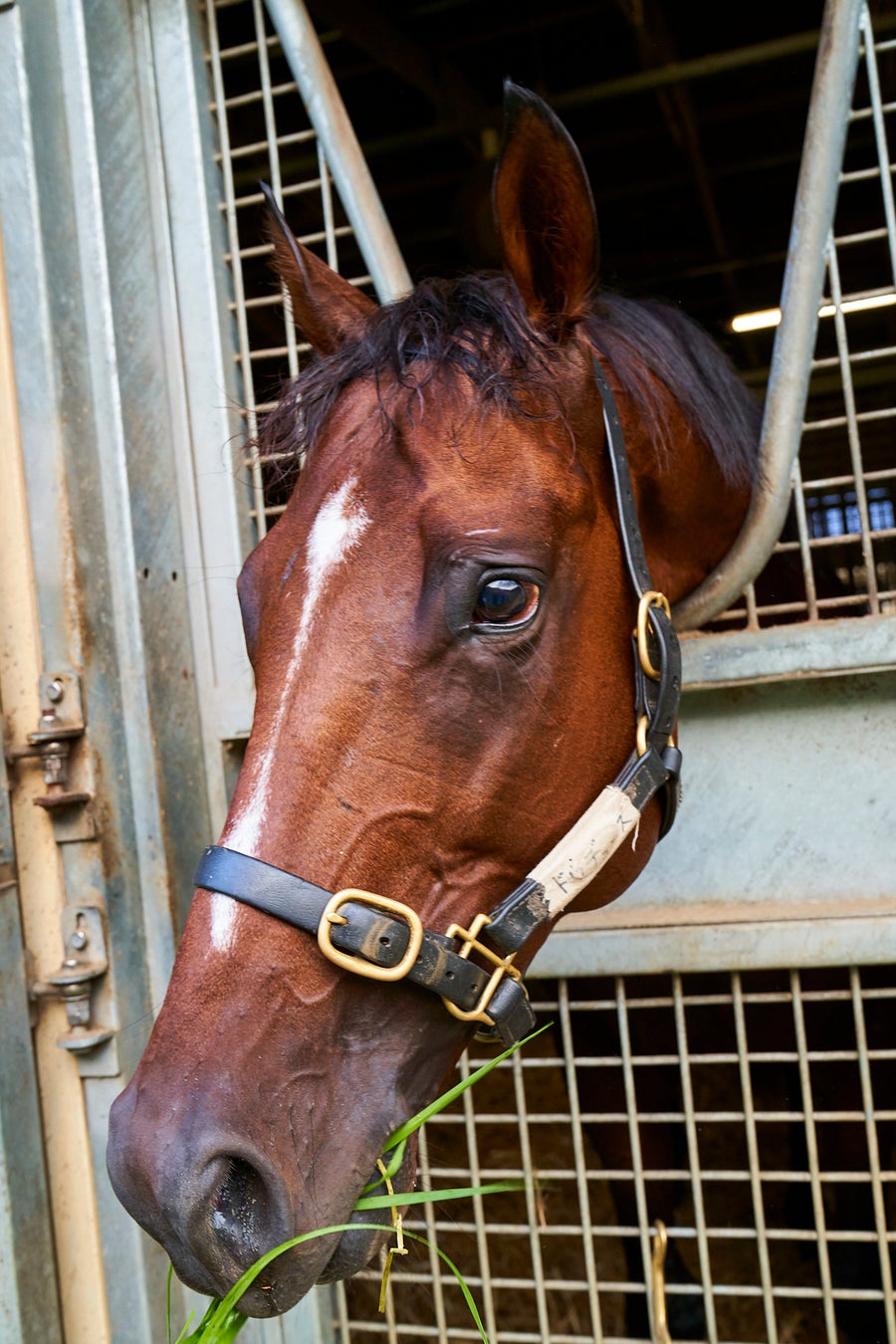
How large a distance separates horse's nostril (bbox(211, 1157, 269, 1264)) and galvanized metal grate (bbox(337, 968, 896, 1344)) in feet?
1.84

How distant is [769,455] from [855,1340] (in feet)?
6.59

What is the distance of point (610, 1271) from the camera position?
2.66 m

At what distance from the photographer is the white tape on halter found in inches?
47.8

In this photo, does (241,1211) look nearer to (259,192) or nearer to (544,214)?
(544,214)

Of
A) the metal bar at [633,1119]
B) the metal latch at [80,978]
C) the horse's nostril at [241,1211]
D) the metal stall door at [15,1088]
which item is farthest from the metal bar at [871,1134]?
the metal stall door at [15,1088]

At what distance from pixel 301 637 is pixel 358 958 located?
39 cm

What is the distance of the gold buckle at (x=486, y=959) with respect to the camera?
3.72 feet

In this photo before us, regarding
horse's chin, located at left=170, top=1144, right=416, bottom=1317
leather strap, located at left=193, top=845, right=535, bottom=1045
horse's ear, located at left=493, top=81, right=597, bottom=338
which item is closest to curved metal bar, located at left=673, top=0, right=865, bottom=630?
horse's ear, located at left=493, top=81, right=597, bottom=338

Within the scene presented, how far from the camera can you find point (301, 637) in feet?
3.80

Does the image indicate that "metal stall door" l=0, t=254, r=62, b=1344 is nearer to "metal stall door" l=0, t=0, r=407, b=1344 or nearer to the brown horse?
"metal stall door" l=0, t=0, r=407, b=1344

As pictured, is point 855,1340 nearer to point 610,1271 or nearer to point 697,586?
point 610,1271

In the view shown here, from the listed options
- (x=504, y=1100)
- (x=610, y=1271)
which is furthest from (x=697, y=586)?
(x=504, y=1100)

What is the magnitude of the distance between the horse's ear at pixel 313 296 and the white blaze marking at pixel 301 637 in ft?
1.54

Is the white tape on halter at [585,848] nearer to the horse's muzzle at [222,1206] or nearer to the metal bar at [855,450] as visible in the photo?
the horse's muzzle at [222,1206]
